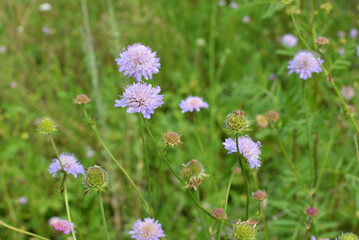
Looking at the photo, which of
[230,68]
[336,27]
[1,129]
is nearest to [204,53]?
[230,68]

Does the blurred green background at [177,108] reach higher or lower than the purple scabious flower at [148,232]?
higher

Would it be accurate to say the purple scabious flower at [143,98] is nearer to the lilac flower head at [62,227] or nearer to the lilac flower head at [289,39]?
the lilac flower head at [62,227]

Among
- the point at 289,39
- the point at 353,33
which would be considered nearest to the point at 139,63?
the point at 289,39

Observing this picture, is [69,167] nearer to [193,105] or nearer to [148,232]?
[148,232]

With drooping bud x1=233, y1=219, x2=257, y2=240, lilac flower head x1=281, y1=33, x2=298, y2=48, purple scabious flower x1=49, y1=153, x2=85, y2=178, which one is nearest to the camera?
drooping bud x1=233, y1=219, x2=257, y2=240

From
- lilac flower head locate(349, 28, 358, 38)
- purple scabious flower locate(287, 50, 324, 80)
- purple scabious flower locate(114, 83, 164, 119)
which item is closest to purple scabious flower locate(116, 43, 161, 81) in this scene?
purple scabious flower locate(114, 83, 164, 119)

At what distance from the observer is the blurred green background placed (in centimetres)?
233

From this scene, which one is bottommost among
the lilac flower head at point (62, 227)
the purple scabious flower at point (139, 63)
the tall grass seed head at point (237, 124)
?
the lilac flower head at point (62, 227)

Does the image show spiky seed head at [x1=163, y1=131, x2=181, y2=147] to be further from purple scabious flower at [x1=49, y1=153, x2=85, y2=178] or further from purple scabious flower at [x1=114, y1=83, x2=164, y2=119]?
purple scabious flower at [x1=49, y1=153, x2=85, y2=178]

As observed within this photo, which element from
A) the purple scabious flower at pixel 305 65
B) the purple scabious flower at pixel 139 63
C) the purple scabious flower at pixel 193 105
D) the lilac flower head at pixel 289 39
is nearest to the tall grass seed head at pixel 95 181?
the purple scabious flower at pixel 139 63

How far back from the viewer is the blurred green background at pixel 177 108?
233 cm

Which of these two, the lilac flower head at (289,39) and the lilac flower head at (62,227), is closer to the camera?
the lilac flower head at (62,227)

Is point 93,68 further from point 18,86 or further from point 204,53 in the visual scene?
point 204,53

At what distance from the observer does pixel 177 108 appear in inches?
139
